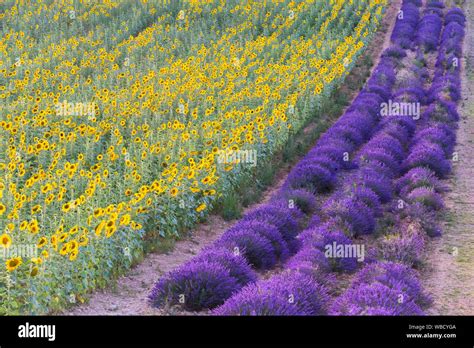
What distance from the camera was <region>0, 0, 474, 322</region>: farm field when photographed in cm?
Answer: 671

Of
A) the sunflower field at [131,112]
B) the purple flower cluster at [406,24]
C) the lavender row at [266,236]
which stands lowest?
the lavender row at [266,236]

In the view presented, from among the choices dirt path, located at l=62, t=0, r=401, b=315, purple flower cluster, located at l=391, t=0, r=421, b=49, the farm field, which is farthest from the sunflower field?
purple flower cluster, located at l=391, t=0, r=421, b=49

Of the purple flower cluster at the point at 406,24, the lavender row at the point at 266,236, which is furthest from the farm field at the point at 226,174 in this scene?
the purple flower cluster at the point at 406,24

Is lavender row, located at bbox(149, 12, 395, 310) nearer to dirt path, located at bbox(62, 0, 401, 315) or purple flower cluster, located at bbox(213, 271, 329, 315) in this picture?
dirt path, located at bbox(62, 0, 401, 315)

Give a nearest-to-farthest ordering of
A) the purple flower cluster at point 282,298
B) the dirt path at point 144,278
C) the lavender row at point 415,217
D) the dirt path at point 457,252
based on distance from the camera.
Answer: the purple flower cluster at point 282,298, the lavender row at point 415,217, the dirt path at point 144,278, the dirt path at point 457,252

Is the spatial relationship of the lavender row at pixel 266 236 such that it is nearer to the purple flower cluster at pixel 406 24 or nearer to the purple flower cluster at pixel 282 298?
the purple flower cluster at pixel 282 298

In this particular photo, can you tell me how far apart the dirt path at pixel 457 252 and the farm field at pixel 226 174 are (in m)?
0.03

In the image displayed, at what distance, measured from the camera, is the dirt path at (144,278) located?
6664 millimetres

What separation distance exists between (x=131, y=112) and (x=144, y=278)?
5.66 meters

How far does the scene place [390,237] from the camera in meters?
8.73

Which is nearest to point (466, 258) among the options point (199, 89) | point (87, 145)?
point (87, 145)

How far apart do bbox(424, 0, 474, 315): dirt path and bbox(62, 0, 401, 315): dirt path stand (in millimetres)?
3198
